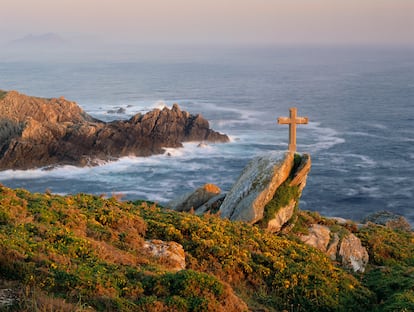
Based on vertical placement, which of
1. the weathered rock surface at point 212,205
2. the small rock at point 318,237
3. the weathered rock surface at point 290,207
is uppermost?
the weathered rock surface at point 290,207

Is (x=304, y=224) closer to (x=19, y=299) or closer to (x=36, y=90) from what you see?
(x=19, y=299)

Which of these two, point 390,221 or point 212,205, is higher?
point 212,205

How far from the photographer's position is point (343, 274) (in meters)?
14.2

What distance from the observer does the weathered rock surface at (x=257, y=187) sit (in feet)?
61.6

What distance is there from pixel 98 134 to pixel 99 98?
46065mm

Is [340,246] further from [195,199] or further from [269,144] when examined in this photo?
[269,144]

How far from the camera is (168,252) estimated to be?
42.1ft

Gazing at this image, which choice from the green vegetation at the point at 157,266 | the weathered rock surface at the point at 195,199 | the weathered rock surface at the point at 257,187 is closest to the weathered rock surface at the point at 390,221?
the green vegetation at the point at 157,266

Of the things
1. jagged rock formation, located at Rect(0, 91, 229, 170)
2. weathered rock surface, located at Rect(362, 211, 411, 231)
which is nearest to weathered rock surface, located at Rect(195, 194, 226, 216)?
weathered rock surface, located at Rect(362, 211, 411, 231)

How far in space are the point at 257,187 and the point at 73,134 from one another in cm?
3964

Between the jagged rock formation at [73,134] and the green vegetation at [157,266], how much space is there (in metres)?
36.3

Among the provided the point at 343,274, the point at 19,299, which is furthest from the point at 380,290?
the point at 19,299

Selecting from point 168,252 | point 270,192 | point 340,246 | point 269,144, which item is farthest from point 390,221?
point 269,144

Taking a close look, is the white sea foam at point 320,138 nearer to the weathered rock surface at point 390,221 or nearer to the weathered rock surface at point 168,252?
the weathered rock surface at point 390,221
